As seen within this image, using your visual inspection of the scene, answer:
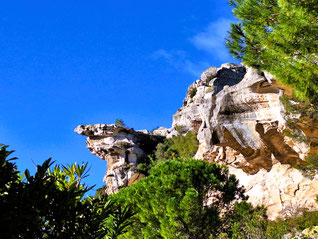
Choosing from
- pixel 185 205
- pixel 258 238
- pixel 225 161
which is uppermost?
pixel 225 161

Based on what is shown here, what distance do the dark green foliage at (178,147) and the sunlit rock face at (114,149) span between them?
104 inches

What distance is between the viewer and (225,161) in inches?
1032

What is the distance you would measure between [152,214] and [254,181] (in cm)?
1195

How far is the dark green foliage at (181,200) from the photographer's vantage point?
542 inches

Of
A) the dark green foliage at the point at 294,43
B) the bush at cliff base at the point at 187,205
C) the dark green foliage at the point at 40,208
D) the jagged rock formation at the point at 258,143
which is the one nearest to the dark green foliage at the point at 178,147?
the jagged rock formation at the point at 258,143

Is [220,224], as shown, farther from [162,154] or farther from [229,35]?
[162,154]

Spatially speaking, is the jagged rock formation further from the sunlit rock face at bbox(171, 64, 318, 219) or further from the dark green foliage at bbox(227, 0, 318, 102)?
the dark green foliage at bbox(227, 0, 318, 102)

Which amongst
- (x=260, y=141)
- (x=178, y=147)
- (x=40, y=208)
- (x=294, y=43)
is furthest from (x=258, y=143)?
(x=40, y=208)

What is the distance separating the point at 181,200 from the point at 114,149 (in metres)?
23.0

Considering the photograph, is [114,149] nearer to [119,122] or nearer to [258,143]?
[119,122]

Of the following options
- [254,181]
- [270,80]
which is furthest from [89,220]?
[254,181]

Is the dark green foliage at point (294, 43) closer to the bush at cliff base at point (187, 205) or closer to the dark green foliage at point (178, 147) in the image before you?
the bush at cliff base at point (187, 205)

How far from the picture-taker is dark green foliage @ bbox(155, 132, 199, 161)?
3284 centimetres

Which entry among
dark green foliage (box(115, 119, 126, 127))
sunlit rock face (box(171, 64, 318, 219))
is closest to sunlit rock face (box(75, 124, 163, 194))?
dark green foliage (box(115, 119, 126, 127))
